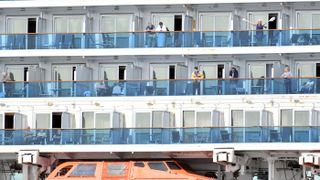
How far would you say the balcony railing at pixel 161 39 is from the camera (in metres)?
71.7

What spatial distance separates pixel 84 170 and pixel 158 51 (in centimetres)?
608

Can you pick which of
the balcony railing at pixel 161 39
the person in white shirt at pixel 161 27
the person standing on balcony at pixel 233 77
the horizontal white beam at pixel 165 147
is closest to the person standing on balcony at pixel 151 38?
the balcony railing at pixel 161 39

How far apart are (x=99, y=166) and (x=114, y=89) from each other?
362 cm

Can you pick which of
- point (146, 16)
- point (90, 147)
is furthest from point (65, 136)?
point (146, 16)

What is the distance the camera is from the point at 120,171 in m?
70.6

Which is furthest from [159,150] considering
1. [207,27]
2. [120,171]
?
[207,27]

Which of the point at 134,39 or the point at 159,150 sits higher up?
the point at 134,39

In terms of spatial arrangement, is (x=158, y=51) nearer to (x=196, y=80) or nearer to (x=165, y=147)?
(x=196, y=80)

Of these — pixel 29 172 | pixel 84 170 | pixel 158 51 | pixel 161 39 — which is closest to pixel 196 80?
pixel 158 51

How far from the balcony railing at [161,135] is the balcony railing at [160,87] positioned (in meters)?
1.77

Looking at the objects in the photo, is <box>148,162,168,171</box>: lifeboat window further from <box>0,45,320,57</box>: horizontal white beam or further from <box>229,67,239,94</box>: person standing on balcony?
<box>0,45,320,57</box>: horizontal white beam

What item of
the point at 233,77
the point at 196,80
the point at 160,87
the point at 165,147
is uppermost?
the point at 233,77

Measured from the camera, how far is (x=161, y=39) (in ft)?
237

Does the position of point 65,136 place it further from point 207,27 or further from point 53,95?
point 207,27
